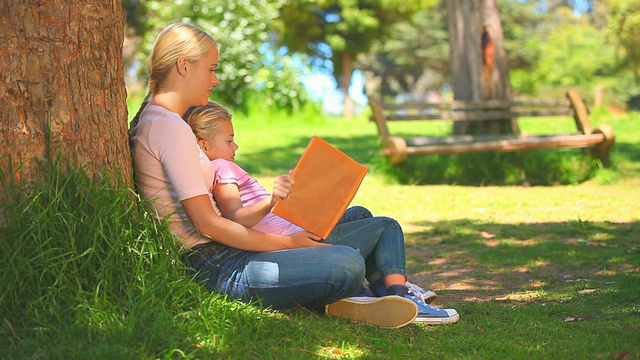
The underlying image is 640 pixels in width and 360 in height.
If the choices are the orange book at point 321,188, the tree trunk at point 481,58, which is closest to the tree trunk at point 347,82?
the tree trunk at point 481,58

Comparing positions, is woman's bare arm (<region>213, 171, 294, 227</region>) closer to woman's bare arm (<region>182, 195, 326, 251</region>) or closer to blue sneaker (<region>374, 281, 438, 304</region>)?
woman's bare arm (<region>182, 195, 326, 251</region>)

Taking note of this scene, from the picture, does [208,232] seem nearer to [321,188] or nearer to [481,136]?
[321,188]

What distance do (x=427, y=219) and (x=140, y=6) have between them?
1770cm

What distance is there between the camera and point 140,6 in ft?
75.6

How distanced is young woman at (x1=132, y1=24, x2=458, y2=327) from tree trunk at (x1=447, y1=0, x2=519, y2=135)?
7.11 metres

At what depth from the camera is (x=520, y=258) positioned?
18.0 feet

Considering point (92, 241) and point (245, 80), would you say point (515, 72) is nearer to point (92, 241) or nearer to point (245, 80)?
point (245, 80)

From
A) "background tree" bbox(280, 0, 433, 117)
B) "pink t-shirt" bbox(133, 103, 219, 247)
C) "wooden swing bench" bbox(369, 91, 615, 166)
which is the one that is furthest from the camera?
"background tree" bbox(280, 0, 433, 117)

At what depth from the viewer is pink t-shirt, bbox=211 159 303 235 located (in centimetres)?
359

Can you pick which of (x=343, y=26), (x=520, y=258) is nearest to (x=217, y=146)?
(x=520, y=258)

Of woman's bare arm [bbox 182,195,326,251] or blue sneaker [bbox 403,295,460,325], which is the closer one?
woman's bare arm [bbox 182,195,326,251]

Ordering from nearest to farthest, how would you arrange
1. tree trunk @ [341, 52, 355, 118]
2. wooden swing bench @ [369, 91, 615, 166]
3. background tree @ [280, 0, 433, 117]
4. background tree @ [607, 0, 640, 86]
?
wooden swing bench @ [369, 91, 615, 166]
background tree @ [607, 0, 640, 86]
background tree @ [280, 0, 433, 117]
tree trunk @ [341, 52, 355, 118]

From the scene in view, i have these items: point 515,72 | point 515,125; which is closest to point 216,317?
point 515,125

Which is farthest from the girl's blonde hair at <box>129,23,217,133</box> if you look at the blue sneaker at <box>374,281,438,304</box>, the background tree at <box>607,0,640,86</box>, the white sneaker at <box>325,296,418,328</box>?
the background tree at <box>607,0,640,86</box>
